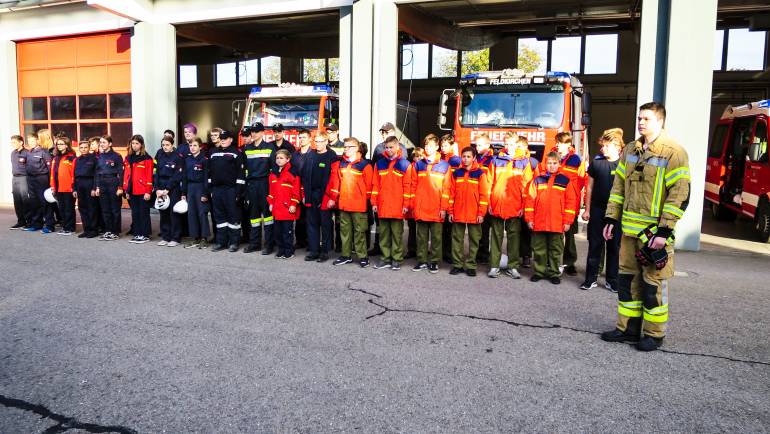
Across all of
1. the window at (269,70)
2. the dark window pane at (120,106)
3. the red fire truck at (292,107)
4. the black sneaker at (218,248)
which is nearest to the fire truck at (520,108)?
the red fire truck at (292,107)

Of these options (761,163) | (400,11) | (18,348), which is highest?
(400,11)

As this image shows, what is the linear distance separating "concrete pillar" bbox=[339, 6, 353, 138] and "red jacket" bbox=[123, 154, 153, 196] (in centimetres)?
393

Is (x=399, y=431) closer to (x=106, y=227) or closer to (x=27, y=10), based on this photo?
(x=106, y=227)

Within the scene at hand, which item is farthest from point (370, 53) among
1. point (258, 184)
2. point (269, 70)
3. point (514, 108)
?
point (269, 70)

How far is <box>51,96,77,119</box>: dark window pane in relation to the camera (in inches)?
627

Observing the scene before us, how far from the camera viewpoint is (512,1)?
48.0 feet

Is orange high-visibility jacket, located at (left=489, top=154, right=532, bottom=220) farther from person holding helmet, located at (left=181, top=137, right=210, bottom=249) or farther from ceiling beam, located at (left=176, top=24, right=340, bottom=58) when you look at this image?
ceiling beam, located at (left=176, top=24, right=340, bottom=58)

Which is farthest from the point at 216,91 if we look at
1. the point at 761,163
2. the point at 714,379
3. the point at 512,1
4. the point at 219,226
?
the point at 714,379

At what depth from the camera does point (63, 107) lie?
16016 millimetres

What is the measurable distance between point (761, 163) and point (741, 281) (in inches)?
189

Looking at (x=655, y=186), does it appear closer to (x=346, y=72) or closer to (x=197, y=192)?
(x=197, y=192)

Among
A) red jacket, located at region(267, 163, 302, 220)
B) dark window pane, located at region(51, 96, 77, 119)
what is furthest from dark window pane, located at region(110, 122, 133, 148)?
red jacket, located at region(267, 163, 302, 220)

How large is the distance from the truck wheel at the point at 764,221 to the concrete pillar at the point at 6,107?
1814 centimetres

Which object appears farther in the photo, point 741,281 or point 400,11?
point 400,11
